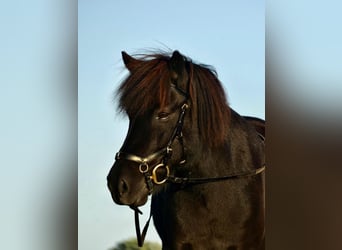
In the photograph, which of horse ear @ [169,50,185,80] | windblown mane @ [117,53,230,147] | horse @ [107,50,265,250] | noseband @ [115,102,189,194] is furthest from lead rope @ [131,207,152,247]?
horse ear @ [169,50,185,80]

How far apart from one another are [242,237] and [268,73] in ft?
1.85

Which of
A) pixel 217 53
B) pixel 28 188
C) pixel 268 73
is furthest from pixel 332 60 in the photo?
pixel 28 188

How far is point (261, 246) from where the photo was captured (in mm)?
1540

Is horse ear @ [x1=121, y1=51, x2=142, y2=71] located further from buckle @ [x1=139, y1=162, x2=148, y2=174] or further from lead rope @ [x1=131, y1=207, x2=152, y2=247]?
lead rope @ [x1=131, y1=207, x2=152, y2=247]

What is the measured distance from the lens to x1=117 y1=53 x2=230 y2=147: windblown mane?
4.66 ft

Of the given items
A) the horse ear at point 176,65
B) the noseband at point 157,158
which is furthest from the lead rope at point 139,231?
the horse ear at point 176,65

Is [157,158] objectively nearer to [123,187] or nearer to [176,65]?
[123,187]

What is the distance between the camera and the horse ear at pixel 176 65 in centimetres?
145

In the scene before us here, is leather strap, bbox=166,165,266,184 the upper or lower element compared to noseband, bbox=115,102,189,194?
lower

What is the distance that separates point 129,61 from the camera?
1.52 metres

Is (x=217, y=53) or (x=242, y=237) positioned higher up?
(x=217, y=53)

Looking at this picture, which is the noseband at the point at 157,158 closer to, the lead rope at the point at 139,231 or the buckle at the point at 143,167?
the buckle at the point at 143,167

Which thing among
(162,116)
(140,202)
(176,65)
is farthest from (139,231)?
(176,65)

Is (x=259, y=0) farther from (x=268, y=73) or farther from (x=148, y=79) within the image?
(x=148, y=79)
